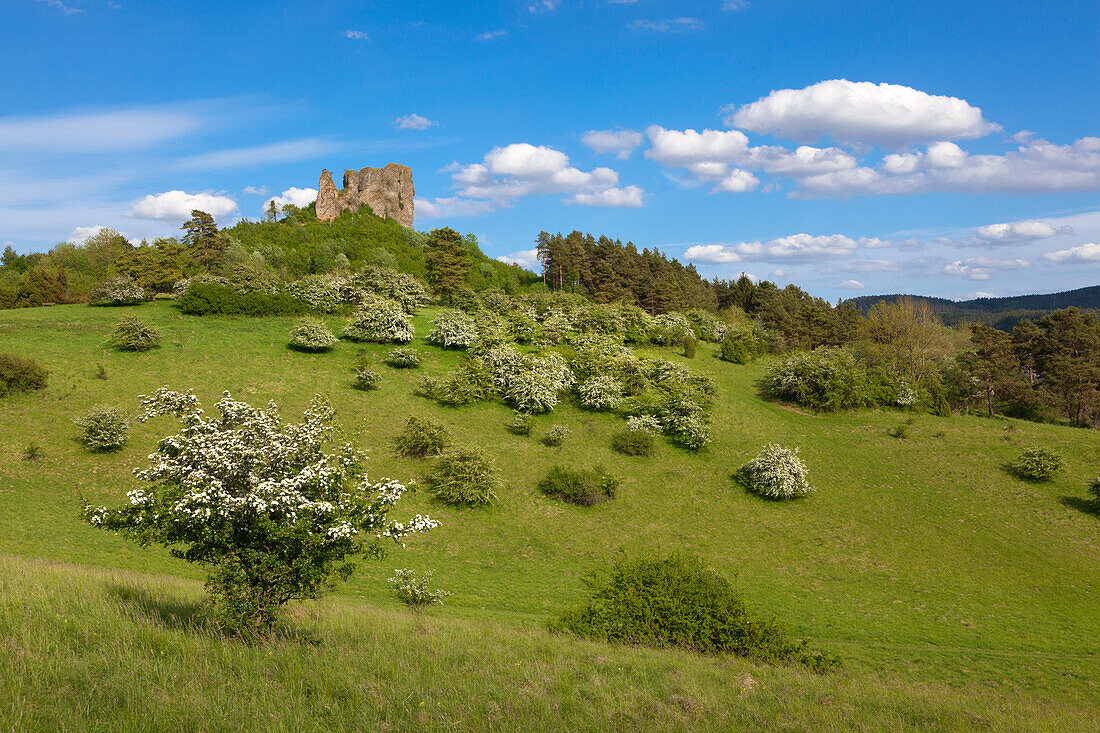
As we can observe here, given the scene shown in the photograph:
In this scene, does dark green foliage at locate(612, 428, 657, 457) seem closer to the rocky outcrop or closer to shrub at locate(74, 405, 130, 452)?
shrub at locate(74, 405, 130, 452)

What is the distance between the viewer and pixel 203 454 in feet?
27.2

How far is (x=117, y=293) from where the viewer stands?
52.1m

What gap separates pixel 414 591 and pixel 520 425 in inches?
744

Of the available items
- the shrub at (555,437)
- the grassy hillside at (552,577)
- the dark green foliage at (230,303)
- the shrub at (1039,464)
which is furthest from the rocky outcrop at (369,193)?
the shrub at (1039,464)

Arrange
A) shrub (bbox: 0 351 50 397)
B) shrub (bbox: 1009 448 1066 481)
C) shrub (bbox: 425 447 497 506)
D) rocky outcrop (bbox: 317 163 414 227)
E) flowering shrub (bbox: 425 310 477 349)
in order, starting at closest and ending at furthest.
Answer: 1. shrub (bbox: 425 447 497 506)
2. shrub (bbox: 0 351 50 397)
3. shrub (bbox: 1009 448 1066 481)
4. flowering shrub (bbox: 425 310 477 349)
5. rocky outcrop (bbox: 317 163 414 227)

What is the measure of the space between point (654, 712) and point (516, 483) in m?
22.8

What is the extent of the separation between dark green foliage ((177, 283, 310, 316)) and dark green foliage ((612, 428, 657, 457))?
121 feet

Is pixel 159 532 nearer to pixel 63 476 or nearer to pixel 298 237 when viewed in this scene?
pixel 63 476

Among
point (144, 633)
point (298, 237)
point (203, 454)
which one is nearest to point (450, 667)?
point (144, 633)

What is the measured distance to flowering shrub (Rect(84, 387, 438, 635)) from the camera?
26.1ft

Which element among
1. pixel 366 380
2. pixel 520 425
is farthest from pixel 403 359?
pixel 520 425

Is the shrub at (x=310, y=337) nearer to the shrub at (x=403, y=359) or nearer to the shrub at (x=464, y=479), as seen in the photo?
the shrub at (x=403, y=359)

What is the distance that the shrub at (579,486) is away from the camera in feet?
94.8

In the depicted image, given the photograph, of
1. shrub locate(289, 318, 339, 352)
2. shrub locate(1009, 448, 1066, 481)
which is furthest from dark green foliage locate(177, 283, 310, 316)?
shrub locate(1009, 448, 1066, 481)
